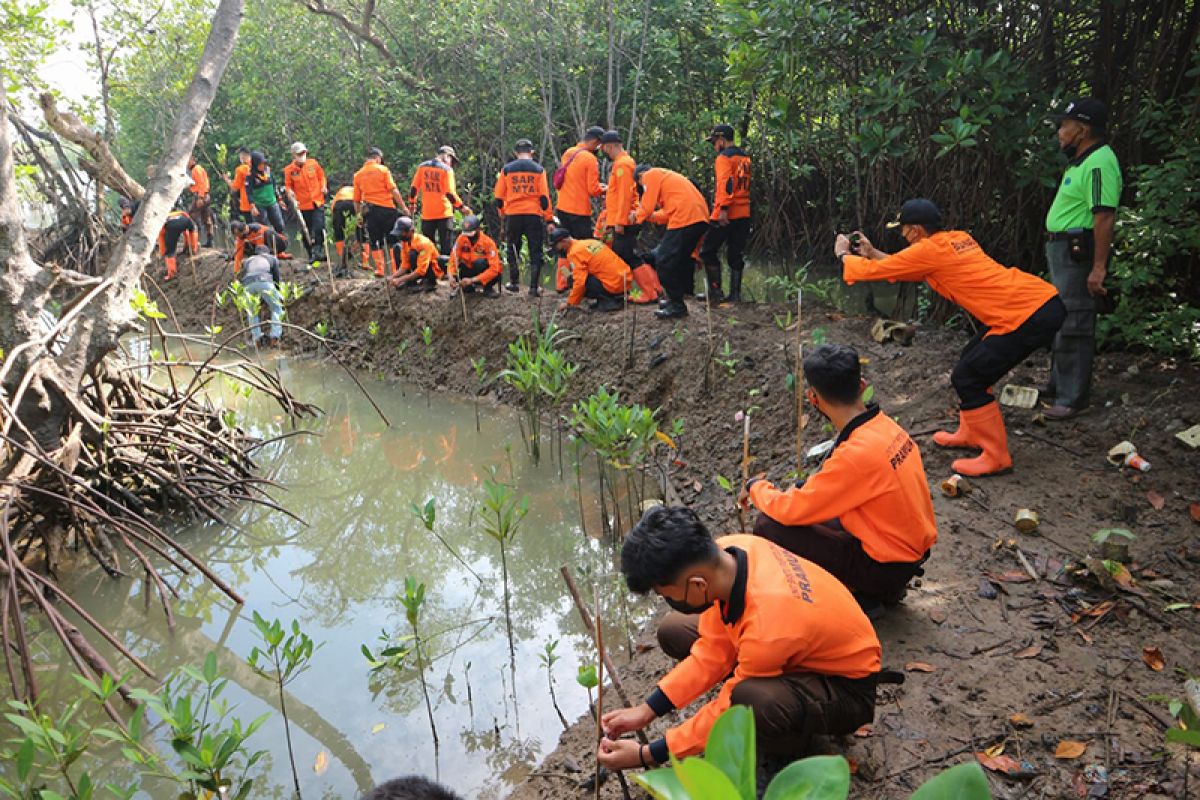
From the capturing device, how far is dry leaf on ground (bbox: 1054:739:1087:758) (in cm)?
224

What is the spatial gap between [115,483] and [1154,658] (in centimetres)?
521

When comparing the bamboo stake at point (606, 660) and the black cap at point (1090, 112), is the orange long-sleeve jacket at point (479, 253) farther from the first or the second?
the bamboo stake at point (606, 660)

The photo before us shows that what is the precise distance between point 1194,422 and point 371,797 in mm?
4557

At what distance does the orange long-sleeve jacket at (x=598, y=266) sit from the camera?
7.28 meters

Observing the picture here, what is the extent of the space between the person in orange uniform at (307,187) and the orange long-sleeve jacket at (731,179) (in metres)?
6.13

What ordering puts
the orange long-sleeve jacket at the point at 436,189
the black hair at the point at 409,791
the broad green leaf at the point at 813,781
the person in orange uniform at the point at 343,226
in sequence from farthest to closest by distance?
the person in orange uniform at the point at 343,226
the orange long-sleeve jacket at the point at 436,189
the black hair at the point at 409,791
the broad green leaf at the point at 813,781

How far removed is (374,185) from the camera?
9734 mm

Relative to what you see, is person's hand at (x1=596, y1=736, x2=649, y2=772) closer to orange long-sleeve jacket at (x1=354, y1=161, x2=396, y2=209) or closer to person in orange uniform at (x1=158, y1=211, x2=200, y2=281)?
orange long-sleeve jacket at (x1=354, y1=161, x2=396, y2=209)

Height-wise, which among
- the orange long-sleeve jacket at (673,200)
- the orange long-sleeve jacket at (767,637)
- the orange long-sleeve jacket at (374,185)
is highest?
the orange long-sleeve jacket at (374,185)


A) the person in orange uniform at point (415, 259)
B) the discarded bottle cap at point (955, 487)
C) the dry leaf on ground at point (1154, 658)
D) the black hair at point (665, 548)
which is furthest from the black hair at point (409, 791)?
the person in orange uniform at point (415, 259)

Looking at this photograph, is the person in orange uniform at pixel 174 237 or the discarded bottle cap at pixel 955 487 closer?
the discarded bottle cap at pixel 955 487

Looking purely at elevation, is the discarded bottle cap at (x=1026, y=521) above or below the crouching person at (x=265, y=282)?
below

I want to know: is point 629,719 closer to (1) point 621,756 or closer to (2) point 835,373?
(1) point 621,756

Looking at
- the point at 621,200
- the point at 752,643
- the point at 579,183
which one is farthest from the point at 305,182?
the point at 752,643
